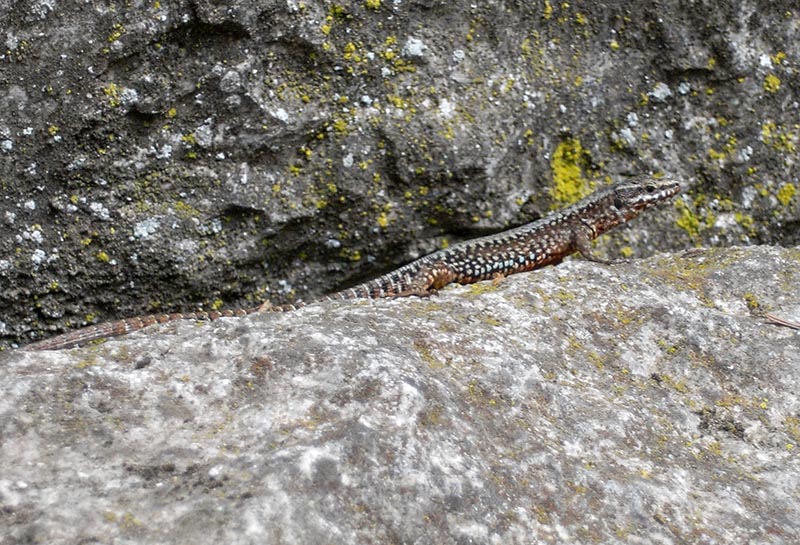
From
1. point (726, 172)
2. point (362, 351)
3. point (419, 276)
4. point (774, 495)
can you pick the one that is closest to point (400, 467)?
point (362, 351)

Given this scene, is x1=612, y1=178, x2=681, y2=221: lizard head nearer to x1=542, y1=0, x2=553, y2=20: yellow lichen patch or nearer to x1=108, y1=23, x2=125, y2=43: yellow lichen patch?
Result: x1=542, y1=0, x2=553, y2=20: yellow lichen patch

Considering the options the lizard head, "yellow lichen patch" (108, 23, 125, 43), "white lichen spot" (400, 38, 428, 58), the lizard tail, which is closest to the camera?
the lizard tail

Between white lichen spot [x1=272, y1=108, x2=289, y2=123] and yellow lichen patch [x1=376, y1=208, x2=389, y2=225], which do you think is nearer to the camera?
white lichen spot [x1=272, y1=108, x2=289, y2=123]

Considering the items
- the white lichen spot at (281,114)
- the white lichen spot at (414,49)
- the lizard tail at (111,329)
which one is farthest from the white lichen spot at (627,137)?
the lizard tail at (111,329)

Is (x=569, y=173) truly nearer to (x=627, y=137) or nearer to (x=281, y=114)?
(x=627, y=137)

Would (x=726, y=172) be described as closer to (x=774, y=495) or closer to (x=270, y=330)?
(x=774, y=495)

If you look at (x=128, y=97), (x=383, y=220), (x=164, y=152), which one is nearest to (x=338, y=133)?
(x=383, y=220)

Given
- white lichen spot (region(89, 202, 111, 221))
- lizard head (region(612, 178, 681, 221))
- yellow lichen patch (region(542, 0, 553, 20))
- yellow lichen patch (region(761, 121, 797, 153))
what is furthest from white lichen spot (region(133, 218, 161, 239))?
yellow lichen patch (region(761, 121, 797, 153))
